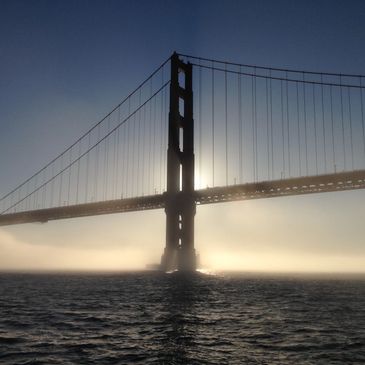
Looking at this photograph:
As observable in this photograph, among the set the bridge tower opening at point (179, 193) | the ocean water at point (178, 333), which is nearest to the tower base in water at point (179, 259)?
Result: the bridge tower opening at point (179, 193)

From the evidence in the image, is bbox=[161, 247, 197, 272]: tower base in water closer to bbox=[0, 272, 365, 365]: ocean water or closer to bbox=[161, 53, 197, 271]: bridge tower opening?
bbox=[161, 53, 197, 271]: bridge tower opening

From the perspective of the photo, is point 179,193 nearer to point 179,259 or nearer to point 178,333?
point 179,259

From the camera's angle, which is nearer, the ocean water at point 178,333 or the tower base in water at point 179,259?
the ocean water at point 178,333

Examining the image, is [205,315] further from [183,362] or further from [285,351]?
[183,362]

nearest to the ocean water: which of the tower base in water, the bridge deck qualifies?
the bridge deck

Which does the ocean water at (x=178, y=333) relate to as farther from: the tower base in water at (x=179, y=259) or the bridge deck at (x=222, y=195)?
the tower base in water at (x=179, y=259)

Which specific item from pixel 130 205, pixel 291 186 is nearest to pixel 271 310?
pixel 291 186

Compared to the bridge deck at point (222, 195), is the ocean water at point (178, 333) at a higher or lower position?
lower
